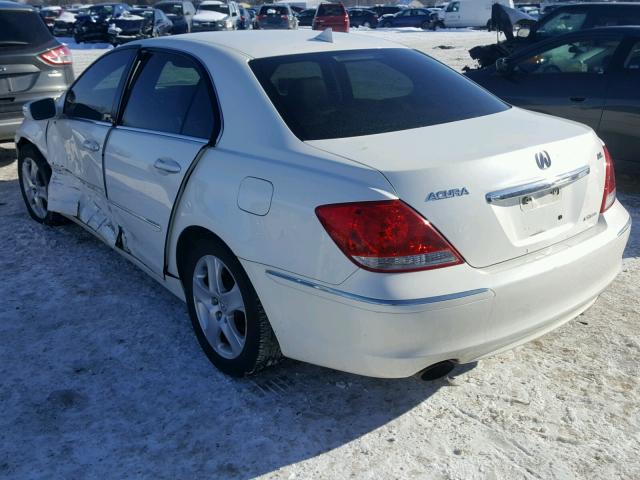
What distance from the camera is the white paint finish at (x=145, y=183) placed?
330cm

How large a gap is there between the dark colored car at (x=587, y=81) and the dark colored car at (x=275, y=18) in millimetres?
22185

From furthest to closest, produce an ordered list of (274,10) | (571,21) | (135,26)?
(274,10) → (135,26) → (571,21)

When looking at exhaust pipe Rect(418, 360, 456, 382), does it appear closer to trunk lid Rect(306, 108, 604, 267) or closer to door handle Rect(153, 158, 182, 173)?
trunk lid Rect(306, 108, 604, 267)

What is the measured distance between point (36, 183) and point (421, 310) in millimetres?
4029

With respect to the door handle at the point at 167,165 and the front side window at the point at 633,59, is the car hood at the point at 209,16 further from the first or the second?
the door handle at the point at 167,165

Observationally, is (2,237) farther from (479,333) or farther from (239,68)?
(479,333)

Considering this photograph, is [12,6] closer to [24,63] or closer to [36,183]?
[24,63]

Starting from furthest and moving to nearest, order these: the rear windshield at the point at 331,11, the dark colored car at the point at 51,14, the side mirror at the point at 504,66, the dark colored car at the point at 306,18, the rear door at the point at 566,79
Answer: the dark colored car at the point at 306,18, the dark colored car at the point at 51,14, the rear windshield at the point at 331,11, the side mirror at the point at 504,66, the rear door at the point at 566,79

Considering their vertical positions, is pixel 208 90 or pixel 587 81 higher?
pixel 208 90

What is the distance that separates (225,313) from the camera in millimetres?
3184

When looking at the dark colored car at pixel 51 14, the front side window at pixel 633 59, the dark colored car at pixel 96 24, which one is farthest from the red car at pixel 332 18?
the front side window at pixel 633 59

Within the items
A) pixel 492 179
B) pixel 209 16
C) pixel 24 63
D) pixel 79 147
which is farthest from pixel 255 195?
pixel 209 16

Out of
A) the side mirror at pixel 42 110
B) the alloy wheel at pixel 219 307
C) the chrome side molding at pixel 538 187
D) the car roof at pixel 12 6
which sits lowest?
the alloy wheel at pixel 219 307

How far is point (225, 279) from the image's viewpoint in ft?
10.4
